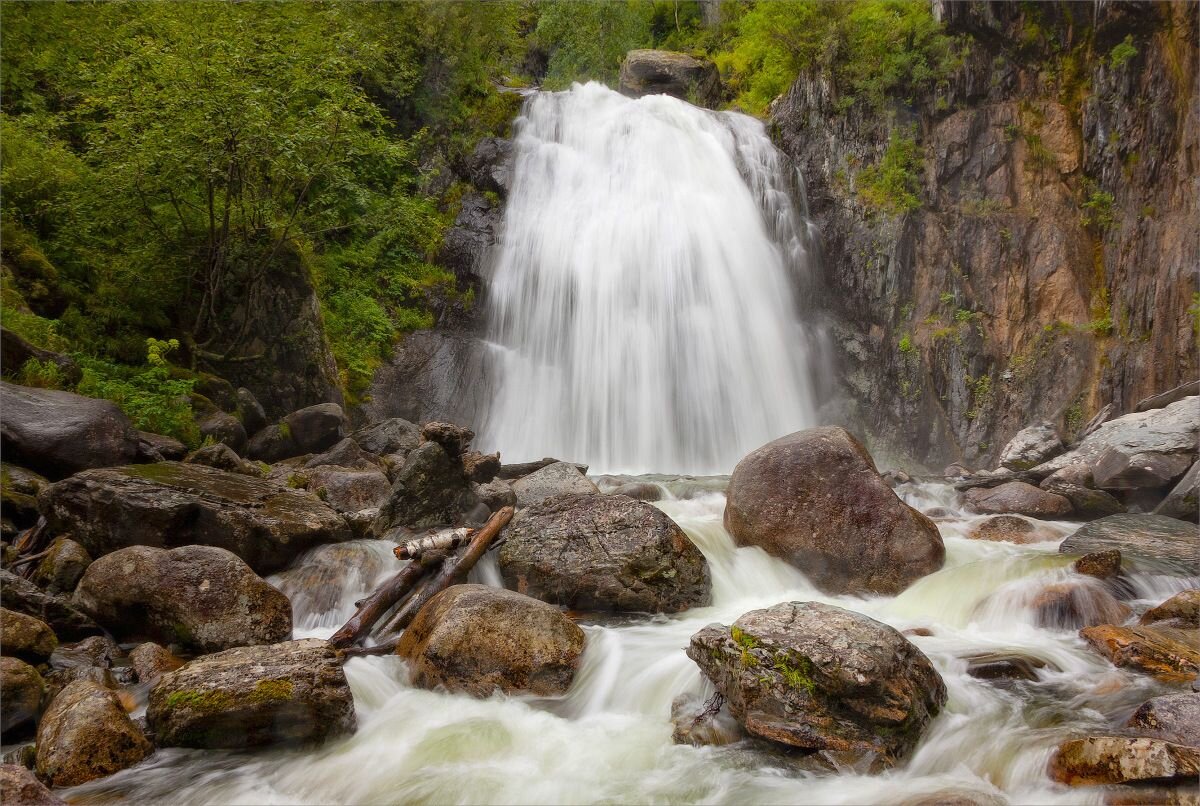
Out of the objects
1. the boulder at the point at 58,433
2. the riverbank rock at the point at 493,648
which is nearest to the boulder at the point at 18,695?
the riverbank rock at the point at 493,648

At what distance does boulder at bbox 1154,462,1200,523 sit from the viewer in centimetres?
817

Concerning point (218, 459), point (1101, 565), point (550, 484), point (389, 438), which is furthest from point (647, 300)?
point (1101, 565)

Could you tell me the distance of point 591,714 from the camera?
16.7 ft

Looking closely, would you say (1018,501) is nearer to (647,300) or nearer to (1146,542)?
(1146,542)

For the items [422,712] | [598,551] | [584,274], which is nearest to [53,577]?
[422,712]

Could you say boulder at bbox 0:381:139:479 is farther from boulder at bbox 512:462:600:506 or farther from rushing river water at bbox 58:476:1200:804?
boulder at bbox 512:462:600:506

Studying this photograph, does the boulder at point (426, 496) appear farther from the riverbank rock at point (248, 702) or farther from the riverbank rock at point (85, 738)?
the riverbank rock at point (85, 738)

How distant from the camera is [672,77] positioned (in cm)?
2605

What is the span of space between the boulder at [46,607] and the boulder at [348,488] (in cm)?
345

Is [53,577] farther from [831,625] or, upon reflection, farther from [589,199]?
[589,199]

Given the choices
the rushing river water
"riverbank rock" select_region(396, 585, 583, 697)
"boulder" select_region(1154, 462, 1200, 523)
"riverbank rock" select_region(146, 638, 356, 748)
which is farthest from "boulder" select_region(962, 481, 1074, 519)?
"riverbank rock" select_region(146, 638, 356, 748)

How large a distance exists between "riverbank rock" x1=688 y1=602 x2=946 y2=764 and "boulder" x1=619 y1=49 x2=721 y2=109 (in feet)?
79.7

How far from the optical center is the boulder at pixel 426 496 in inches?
326

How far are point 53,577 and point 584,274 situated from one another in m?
13.3
